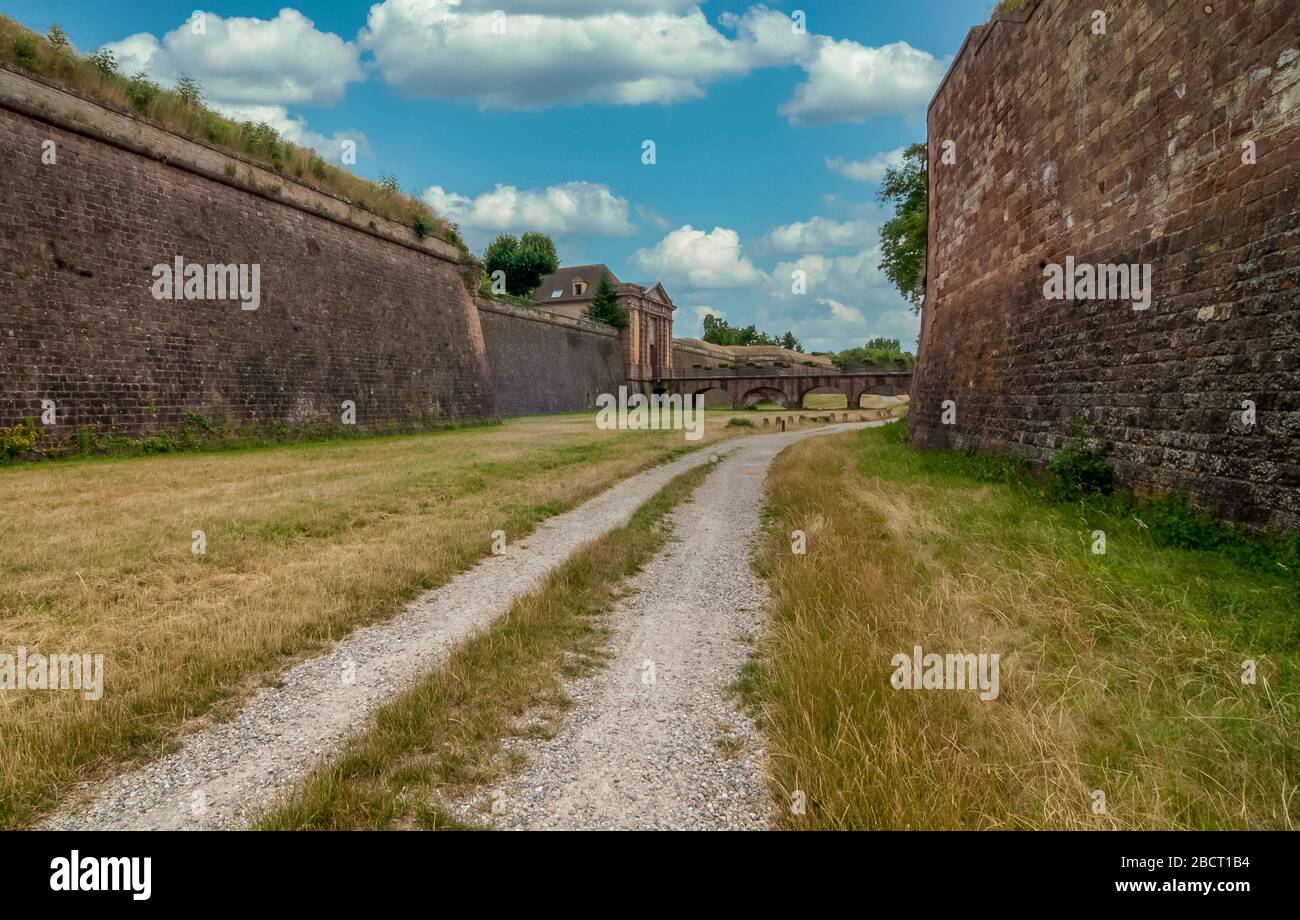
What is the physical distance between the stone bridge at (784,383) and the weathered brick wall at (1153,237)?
3807 cm

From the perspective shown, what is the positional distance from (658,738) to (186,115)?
80.1 feet

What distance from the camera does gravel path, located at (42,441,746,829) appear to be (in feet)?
9.61

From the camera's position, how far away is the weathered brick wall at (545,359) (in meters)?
39.6

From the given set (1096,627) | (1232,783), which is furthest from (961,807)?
(1096,627)

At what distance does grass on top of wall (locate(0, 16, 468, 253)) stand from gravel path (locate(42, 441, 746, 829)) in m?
19.4

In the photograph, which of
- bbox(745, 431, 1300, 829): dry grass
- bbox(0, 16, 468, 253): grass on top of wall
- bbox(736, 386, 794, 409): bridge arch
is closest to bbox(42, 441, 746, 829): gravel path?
bbox(745, 431, 1300, 829): dry grass

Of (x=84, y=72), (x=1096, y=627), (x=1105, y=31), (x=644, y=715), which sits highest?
(x=84, y=72)

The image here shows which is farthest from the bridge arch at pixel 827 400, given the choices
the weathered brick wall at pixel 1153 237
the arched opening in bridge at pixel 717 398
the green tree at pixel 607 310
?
the weathered brick wall at pixel 1153 237

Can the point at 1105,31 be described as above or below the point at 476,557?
above

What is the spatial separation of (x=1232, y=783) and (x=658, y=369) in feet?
216

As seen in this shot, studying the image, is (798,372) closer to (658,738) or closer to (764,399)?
(764,399)
